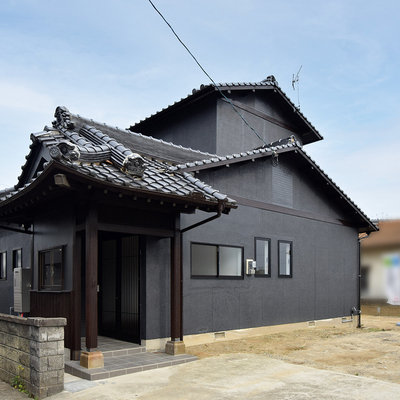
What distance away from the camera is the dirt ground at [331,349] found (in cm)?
736

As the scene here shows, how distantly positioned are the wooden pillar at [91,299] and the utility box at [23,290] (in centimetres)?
348

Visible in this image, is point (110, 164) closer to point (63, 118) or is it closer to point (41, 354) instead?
point (63, 118)

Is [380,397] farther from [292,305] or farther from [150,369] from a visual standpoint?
[292,305]

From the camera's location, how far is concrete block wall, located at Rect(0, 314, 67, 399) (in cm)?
565

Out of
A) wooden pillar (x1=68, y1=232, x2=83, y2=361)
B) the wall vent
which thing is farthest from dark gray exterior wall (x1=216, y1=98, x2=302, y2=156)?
wooden pillar (x1=68, y1=232, x2=83, y2=361)

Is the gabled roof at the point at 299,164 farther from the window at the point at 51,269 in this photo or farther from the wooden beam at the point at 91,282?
the window at the point at 51,269

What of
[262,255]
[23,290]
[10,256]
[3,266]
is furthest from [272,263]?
[3,266]

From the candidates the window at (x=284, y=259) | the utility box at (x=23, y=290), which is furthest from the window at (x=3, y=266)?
the window at (x=284, y=259)

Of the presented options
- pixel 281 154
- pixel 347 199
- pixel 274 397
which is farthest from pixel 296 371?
pixel 347 199

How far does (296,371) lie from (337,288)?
7.31m

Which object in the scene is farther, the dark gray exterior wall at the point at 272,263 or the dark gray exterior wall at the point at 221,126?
the dark gray exterior wall at the point at 221,126

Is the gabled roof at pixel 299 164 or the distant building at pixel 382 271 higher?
the gabled roof at pixel 299 164

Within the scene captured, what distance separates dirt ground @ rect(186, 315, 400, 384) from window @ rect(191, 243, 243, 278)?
1.55m

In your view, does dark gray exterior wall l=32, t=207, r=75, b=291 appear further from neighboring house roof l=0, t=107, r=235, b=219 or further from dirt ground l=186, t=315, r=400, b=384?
dirt ground l=186, t=315, r=400, b=384
